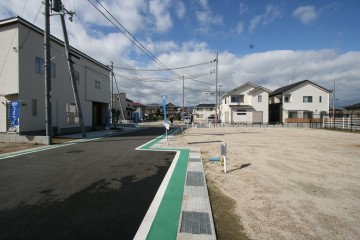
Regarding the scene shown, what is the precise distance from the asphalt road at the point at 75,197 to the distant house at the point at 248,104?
112 ft

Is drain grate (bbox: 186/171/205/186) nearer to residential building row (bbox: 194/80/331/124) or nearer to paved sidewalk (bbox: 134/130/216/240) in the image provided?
paved sidewalk (bbox: 134/130/216/240)

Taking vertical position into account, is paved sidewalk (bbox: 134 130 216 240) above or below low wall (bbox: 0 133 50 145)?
below

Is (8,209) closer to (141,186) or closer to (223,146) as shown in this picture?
(141,186)

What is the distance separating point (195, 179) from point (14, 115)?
1356 cm

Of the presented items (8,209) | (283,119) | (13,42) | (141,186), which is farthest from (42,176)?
(283,119)

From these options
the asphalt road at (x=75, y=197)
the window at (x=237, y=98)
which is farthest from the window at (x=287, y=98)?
the asphalt road at (x=75, y=197)

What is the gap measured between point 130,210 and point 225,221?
1733 millimetres

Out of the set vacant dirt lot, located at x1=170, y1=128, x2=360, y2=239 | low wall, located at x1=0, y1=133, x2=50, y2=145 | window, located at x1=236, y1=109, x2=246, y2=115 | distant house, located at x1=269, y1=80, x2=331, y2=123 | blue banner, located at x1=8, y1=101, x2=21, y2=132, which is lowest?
vacant dirt lot, located at x1=170, y1=128, x2=360, y2=239

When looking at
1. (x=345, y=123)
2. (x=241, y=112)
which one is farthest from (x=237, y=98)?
(x=345, y=123)

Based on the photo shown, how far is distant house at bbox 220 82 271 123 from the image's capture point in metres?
39.1

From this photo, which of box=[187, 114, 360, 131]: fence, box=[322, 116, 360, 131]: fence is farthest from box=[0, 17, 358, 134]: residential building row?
box=[322, 116, 360, 131]: fence

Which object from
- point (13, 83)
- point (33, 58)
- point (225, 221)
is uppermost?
point (33, 58)

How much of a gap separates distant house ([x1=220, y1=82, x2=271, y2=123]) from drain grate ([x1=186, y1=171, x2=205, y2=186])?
34517 mm

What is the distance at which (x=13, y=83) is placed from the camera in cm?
1338
